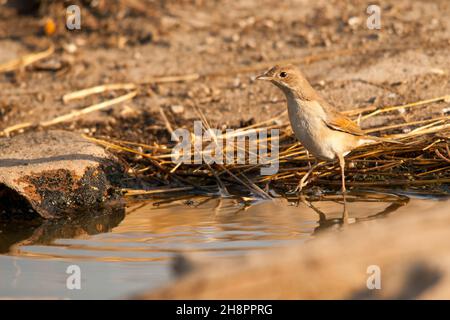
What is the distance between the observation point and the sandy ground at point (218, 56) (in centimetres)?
940

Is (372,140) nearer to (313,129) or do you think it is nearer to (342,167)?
(342,167)

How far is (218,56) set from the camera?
10.9 metres

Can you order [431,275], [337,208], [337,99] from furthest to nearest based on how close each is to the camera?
[337,99] < [337,208] < [431,275]

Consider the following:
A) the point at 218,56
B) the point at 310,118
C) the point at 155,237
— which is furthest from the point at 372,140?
the point at 218,56

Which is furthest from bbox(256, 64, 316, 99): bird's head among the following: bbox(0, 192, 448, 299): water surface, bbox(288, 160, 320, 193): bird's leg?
bbox(0, 192, 448, 299): water surface

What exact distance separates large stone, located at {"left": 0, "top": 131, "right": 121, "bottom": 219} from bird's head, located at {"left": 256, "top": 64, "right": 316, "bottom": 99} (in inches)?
62.3

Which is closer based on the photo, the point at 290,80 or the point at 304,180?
the point at 290,80

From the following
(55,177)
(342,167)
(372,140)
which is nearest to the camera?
(342,167)

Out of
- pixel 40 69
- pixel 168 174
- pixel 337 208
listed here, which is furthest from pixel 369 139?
pixel 40 69

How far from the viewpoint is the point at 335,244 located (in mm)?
3625

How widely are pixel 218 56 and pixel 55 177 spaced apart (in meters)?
4.01

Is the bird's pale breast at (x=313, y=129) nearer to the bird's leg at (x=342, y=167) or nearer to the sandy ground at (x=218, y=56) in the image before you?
the bird's leg at (x=342, y=167)

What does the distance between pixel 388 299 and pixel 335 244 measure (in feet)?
1.14
